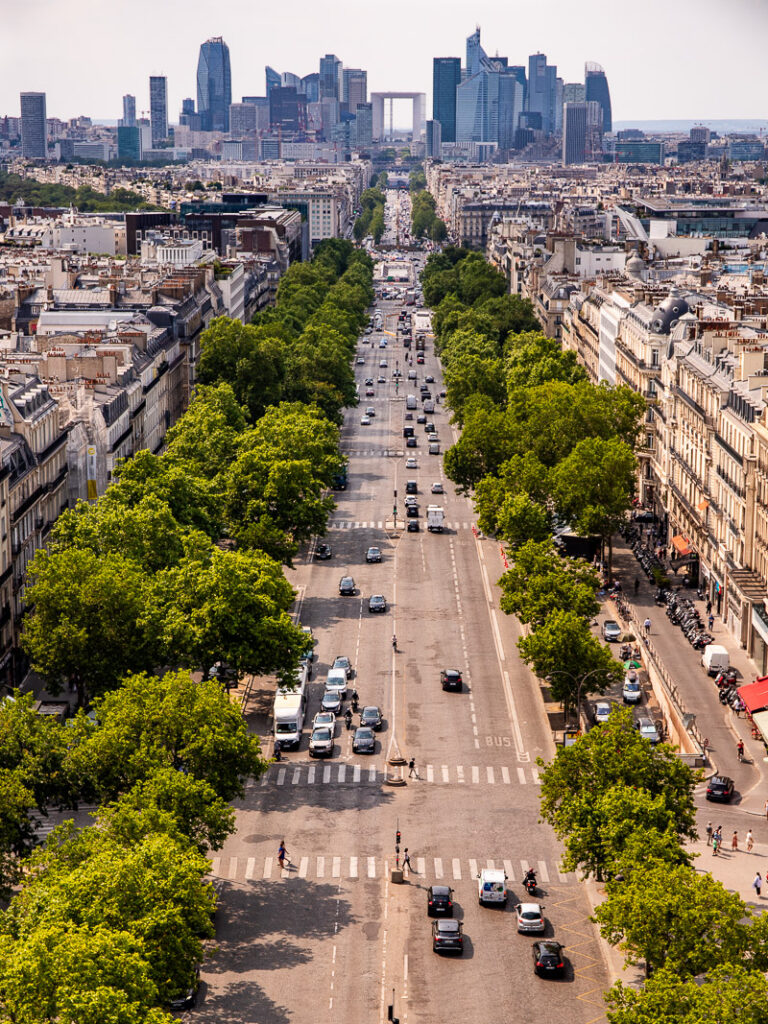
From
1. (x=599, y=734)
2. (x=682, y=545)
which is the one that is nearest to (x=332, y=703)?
(x=599, y=734)

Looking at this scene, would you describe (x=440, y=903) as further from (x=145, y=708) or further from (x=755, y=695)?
(x=755, y=695)

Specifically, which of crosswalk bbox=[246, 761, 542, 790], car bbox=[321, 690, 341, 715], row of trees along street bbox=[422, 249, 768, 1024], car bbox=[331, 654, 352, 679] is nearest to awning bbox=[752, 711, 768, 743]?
row of trees along street bbox=[422, 249, 768, 1024]

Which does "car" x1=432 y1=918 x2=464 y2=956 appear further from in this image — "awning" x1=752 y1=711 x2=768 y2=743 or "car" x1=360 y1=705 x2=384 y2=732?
"awning" x1=752 y1=711 x2=768 y2=743

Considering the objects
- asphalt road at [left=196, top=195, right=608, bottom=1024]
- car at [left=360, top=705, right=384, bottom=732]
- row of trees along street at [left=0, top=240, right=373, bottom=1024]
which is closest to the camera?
row of trees along street at [left=0, top=240, right=373, bottom=1024]

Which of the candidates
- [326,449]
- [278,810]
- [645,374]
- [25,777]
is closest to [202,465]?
[326,449]

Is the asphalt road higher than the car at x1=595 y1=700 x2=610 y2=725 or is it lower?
lower

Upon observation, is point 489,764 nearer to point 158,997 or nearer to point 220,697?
point 220,697
